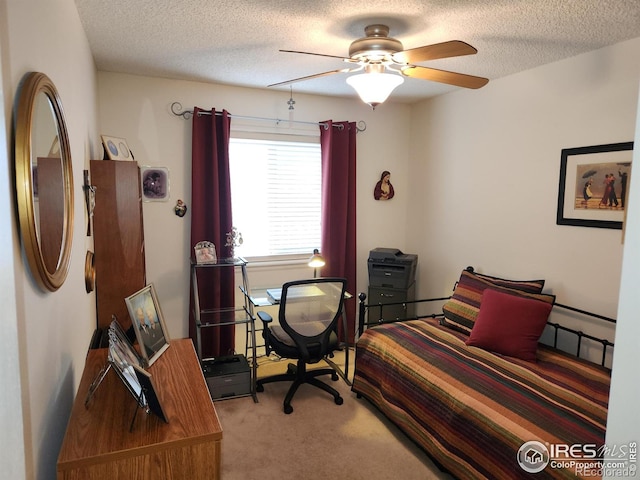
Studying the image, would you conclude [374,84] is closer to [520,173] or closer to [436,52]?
[436,52]

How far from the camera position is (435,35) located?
2.44 m

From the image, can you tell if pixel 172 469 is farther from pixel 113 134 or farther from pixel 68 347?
pixel 113 134

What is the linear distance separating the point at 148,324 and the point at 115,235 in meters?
0.77

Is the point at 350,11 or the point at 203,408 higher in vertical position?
the point at 350,11

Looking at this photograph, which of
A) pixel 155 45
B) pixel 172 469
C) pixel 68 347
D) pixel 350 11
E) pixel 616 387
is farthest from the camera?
pixel 155 45

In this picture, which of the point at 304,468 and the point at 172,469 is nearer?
the point at 172,469

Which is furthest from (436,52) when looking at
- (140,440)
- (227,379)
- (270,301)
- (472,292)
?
(227,379)

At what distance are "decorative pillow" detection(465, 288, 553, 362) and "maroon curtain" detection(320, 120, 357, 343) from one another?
1562 mm

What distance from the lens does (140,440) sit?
4.32 ft

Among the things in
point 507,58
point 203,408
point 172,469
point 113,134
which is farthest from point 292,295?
point 507,58

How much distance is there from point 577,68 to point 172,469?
3174 millimetres

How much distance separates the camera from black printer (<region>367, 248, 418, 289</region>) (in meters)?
3.92

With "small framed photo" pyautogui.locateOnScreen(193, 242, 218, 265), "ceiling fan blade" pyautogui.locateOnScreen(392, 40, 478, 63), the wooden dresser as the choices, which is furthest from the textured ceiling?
the wooden dresser

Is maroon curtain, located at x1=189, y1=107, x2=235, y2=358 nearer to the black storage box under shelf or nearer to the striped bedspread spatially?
the black storage box under shelf
